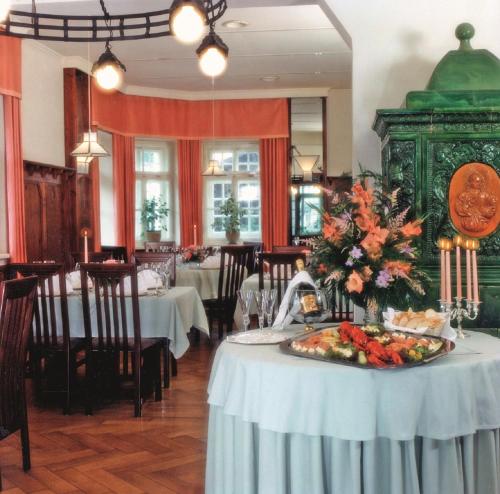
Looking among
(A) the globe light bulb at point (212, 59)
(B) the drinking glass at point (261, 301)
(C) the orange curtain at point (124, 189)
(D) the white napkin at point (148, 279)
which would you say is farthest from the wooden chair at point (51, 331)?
(C) the orange curtain at point (124, 189)

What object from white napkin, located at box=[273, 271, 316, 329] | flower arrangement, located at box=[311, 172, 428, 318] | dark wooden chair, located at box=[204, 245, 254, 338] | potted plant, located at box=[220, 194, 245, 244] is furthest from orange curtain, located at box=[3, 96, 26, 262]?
flower arrangement, located at box=[311, 172, 428, 318]

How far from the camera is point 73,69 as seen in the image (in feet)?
28.1

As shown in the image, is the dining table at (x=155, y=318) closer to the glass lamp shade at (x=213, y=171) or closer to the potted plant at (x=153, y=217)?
the glass lamp shade at (x=213, y=171)

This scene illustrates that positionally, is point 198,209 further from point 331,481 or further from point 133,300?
point 331,481

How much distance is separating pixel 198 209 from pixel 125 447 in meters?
7.42

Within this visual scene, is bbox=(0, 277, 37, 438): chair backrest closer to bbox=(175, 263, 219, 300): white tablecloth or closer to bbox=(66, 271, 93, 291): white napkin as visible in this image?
bbox=(66, 271, 93, 291): white napkin

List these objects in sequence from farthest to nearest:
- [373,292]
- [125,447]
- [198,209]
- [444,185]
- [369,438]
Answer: [198,209] < [125,447] < [444,185] < [373,292] < [369,438]

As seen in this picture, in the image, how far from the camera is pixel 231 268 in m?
6.79

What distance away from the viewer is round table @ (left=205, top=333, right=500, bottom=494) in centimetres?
220

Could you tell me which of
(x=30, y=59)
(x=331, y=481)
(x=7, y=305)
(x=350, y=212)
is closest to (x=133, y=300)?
(x=7, y=305)

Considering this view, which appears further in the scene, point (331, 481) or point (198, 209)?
point (198, 209)

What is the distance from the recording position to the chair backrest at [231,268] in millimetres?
6527

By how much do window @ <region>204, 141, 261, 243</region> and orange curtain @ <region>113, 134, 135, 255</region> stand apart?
Result: 137 centimetres

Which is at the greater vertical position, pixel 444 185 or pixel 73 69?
pixel 73 69
